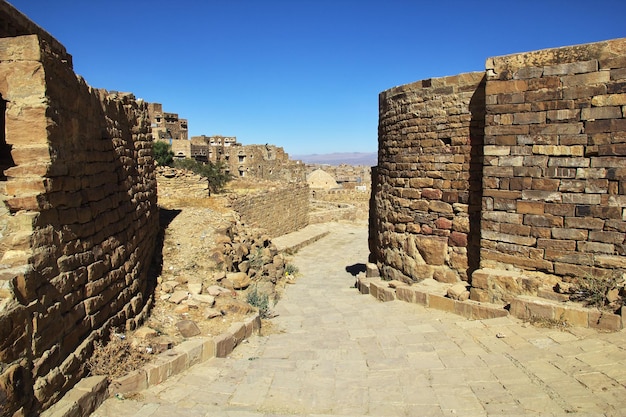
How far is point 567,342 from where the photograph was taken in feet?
Result: 15.4

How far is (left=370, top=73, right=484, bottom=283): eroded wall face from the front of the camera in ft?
21.8

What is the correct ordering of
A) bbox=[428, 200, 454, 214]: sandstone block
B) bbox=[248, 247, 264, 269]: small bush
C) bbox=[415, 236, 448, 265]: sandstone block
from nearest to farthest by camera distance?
bbox=[428, 200, 454, 214]: sandstone block → bbox=[415, 236, 448, 265]: sandstone block → bbox=[248, 247, 264, 269]: small bush

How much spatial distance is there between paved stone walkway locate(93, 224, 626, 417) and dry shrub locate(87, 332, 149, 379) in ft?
0.93

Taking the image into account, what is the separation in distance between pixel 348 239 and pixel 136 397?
16.6 m

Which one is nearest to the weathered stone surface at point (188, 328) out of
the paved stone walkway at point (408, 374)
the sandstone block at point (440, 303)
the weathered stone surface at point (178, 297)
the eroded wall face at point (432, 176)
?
the paved stone walkway at point (408, 374)

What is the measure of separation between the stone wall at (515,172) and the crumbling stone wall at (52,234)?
4879 millimetres

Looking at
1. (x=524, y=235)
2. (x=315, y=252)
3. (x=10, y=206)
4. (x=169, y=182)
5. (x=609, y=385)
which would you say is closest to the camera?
(x=10, y=206)

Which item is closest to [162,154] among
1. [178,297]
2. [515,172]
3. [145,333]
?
[178,297]

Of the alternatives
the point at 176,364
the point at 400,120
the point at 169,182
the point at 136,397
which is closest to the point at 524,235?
the point at 400,120

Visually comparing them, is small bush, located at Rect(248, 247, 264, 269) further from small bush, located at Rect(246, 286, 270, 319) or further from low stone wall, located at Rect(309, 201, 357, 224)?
low stone wall, located at Rect(309, 201, 357, 224)

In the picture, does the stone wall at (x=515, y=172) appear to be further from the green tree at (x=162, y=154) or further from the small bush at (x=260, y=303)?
the green tree at (x=162, y=154)

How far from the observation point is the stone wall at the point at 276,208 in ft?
51.1


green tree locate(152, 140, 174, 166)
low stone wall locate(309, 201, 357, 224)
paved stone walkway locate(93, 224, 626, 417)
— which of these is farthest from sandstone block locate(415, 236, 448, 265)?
green tree locate(152, 140, 174, 166)

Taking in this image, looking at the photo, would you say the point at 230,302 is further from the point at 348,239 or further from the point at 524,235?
the point at 348,239
